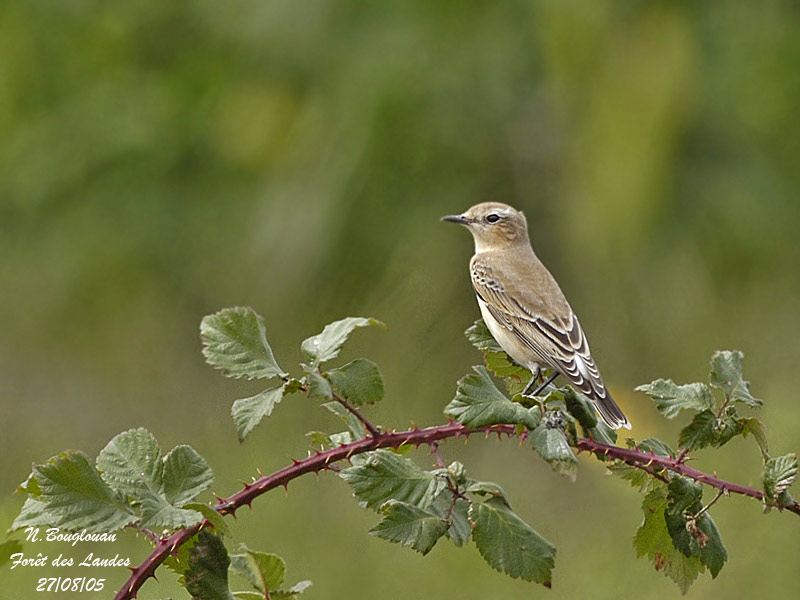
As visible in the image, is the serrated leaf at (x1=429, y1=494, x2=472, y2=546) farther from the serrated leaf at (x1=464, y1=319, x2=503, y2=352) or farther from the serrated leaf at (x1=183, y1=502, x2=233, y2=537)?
the serrated leaf at (x1=464, y1=319, x2=503, y2=352)

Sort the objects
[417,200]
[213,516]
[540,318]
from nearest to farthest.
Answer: [213,516] < [540,318] < [417,200]

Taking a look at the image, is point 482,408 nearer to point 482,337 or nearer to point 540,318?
point 482,337

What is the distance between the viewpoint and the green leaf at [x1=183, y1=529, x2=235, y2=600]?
1.13 meters

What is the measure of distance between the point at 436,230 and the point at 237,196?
2.72ft

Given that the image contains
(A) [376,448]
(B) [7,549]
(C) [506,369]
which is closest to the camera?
(B) [7,549]

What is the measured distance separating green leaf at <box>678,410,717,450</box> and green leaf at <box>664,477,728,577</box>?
0.07 metres

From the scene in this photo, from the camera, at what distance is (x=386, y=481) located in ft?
4.13

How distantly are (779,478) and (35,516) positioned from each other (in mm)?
801

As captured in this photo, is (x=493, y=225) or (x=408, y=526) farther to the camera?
(x=493, y=225)

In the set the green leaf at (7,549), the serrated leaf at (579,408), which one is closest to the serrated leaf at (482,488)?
the serrated leaf at (579,408)

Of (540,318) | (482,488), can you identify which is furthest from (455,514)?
(540,318)

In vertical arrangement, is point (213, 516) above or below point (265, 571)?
above

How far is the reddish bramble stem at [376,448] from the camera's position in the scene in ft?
3.86

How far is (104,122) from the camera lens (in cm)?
454
